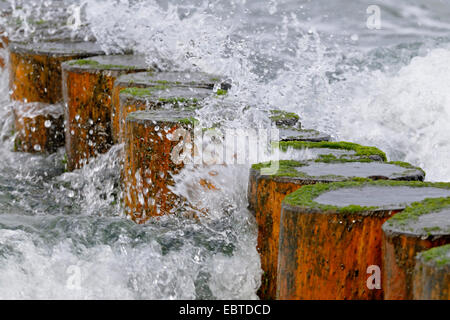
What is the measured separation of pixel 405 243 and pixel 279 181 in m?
0.61

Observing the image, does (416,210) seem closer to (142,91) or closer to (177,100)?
(177,100)

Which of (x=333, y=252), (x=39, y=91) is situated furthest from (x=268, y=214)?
(x=39, y=91)

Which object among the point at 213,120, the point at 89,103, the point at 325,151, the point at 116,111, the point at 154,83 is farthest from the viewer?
the point at 89,103

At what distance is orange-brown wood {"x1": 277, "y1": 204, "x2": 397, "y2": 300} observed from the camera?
1972 mm

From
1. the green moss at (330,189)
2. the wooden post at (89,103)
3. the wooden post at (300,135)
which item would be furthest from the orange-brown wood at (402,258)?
the wooden post at (89,103)

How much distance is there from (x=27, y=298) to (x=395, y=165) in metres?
1.34

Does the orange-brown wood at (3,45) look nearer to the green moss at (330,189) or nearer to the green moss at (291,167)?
the green moss at (291,167)

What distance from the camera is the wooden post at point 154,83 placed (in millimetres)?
3805

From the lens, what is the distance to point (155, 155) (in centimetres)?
310

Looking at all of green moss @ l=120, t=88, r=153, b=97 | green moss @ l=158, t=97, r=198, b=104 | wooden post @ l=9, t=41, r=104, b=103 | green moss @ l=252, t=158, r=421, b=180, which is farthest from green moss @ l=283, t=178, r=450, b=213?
wooden post @ l=9, t=41, r=104, b=103

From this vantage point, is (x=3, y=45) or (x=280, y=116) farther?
(x=3, y=45)

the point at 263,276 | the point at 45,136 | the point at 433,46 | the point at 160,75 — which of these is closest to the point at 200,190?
the point at 263,276

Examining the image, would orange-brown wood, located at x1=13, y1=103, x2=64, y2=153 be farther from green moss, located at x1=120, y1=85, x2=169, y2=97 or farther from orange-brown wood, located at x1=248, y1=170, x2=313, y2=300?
orange-brown wood, located at x1=248, y1=170, x2=313, y2=300
